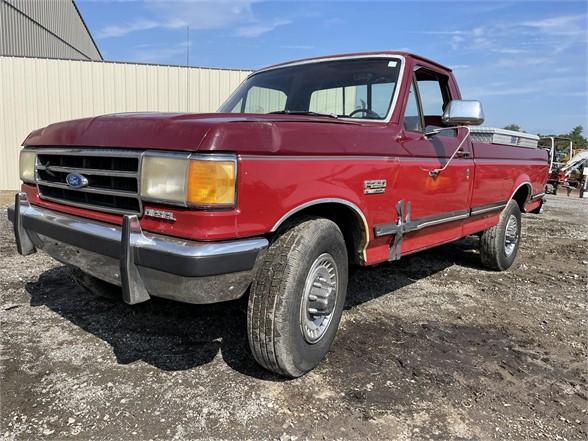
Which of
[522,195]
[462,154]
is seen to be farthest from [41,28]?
[462,154]

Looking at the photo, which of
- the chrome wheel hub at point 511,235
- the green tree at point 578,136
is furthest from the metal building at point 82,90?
the green tree at point 578,136

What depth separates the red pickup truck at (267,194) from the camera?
2184mm

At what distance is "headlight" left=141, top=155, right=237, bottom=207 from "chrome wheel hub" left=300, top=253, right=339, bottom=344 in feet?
2.40

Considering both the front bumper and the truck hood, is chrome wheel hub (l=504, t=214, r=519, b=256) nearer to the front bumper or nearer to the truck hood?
the truck hood

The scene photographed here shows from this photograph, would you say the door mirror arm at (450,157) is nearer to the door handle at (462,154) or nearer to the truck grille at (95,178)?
the door handle at (462,154)

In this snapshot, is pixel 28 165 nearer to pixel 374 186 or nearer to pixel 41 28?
pixel 374 186

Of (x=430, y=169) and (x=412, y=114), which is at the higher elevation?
(x=412, y=114)

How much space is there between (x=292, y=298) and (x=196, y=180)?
794 mm

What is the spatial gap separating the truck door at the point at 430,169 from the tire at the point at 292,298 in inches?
36.7

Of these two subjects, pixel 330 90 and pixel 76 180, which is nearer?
pixel 76 180

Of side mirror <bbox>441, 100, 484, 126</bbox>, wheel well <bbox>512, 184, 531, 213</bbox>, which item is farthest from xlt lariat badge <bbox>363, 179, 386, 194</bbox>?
wheel well <bbox>512, 184, 531, 213</bbox>

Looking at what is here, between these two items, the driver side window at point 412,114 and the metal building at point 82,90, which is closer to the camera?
the driver side window at point 412,114

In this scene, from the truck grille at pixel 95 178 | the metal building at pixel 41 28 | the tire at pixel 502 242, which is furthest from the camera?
the metal building at pixel 41 28

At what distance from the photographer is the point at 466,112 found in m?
3.43
